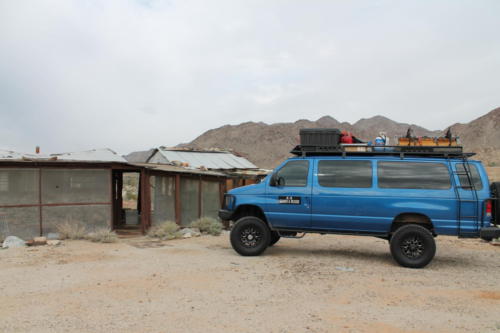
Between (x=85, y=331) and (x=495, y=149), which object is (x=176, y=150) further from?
(x=495, y=149)

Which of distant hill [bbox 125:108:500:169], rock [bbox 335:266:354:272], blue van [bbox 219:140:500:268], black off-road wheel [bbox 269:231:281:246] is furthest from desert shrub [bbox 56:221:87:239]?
distant hill [bbox 125:108:500:169]

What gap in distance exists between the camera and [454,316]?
18.2ft

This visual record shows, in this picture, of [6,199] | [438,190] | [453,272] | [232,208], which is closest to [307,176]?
[232,208]

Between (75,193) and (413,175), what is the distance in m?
9.36

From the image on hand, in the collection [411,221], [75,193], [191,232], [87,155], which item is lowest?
[191,232]

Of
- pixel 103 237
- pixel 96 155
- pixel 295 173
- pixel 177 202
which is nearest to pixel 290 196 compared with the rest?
pixel 295 173

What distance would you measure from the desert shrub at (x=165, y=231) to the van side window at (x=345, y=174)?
18.1ft

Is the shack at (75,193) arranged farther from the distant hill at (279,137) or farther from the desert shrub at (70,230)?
the distant hill at (279,137)

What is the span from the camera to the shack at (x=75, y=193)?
11.8 m

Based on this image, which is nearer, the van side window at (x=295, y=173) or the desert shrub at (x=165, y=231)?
the van side window at (x=295, y=173)

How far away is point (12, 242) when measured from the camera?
36.1 ft

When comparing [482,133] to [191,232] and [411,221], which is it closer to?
[191,232]

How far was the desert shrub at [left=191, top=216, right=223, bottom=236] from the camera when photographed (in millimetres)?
14125

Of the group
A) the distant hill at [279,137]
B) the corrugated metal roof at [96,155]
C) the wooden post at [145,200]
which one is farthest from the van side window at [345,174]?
the distant hill at [279,137]
